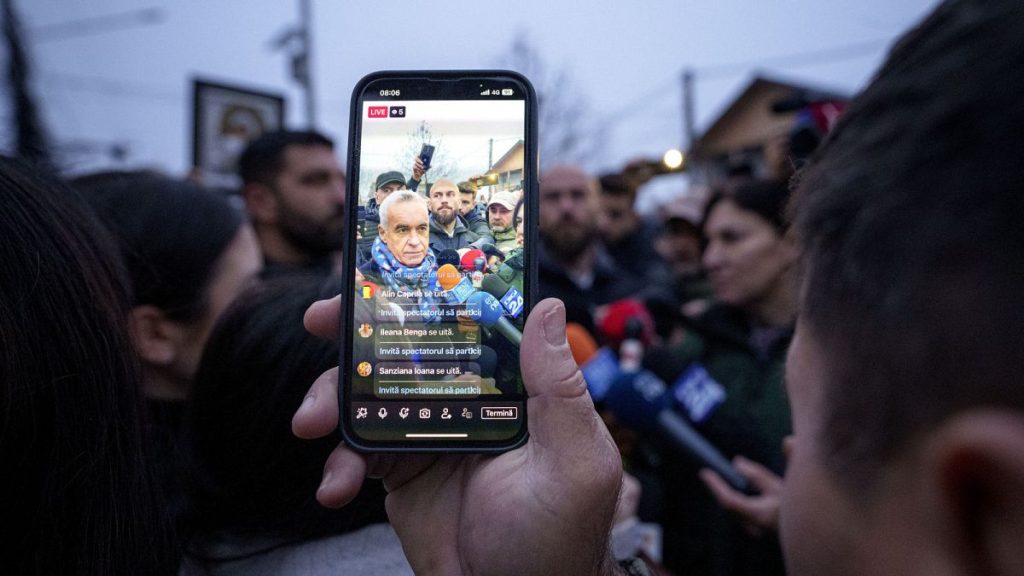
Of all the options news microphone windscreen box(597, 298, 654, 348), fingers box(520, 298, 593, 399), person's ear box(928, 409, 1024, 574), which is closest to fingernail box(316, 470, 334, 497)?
fingers box(520, 298, 593, 399)

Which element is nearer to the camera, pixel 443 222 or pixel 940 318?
pixel 940 318

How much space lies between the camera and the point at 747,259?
2.96 metres

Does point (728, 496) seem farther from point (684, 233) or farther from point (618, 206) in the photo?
point (618, 206)

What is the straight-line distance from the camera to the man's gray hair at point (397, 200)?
3.41 ft

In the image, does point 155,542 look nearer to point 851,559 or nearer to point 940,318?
point 851,559

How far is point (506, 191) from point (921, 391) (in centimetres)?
64

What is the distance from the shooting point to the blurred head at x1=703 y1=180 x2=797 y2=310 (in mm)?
2934

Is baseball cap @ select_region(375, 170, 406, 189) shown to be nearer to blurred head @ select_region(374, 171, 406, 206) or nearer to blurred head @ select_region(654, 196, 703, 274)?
blurred head @ select_region(374, 171, 406, 206)

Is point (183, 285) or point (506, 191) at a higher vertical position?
point (506, 191)

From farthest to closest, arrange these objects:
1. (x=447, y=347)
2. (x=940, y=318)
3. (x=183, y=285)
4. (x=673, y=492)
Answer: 1. (x=673, y=492)
2. (x=183, y=285)
3. (x=447, y=347)
4. (x=940, y=318)

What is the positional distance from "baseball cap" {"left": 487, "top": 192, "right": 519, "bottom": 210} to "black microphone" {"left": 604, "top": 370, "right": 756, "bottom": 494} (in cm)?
142

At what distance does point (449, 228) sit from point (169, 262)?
1319 mm

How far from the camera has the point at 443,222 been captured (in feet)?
3.40

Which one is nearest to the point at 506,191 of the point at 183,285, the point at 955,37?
the point at 955,37
